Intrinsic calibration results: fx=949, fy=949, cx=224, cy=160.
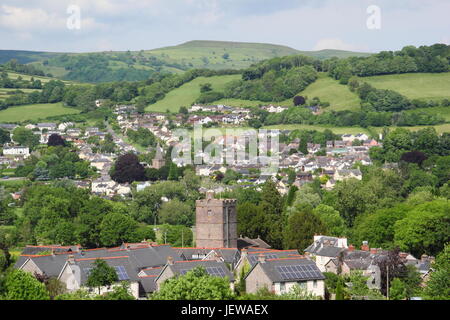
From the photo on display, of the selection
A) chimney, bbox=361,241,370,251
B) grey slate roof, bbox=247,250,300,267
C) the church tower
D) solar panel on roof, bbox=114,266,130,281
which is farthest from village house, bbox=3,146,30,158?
solar panel on roof, bbox=114,266,130,281

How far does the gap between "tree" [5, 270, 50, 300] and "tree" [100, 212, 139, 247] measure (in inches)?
1285

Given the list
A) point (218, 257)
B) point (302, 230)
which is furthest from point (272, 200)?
point (218, 257)

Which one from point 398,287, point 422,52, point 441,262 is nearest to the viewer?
point 398,287

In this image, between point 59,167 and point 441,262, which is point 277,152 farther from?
point 441,262

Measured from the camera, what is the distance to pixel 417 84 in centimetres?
18138

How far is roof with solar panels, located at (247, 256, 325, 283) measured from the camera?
51188 mm

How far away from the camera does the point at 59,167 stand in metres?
140

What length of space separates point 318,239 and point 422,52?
131536 mm

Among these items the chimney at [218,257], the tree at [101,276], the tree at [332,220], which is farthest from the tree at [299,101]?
the tree at [101,276]

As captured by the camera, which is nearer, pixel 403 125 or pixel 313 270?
pixel 313 270

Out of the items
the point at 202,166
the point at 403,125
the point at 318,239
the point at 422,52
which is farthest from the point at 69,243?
the point at 422,52

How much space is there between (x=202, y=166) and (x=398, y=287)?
93.8 meters
